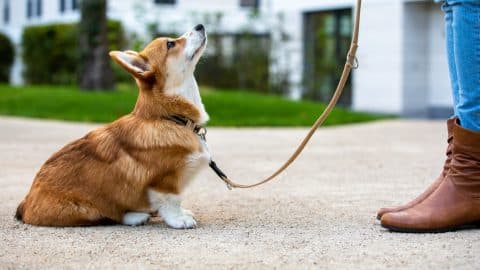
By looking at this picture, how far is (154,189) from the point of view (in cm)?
379

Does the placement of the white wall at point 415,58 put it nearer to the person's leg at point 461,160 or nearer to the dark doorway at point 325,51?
the dark doorway at point 325,51

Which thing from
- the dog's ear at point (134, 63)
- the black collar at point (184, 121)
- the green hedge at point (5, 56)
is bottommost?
the green hedge at point (5, 56)

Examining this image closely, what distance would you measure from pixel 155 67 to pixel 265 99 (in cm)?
1010

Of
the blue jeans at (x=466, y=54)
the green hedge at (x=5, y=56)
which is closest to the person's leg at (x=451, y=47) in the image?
the blue jeans at (x=466, y=54)

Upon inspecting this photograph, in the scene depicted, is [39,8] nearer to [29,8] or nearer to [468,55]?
[29,8]

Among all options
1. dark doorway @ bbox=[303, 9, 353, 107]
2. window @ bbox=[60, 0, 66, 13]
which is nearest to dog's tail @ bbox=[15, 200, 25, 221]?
dark doorway @ bbox=[303, 9, 353, 107]

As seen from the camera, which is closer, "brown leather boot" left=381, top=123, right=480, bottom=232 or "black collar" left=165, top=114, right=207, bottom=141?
"brown leather boot" left=381, top=123, right=480, bottom=232

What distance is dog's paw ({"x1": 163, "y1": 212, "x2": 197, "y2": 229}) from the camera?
380 centimetres

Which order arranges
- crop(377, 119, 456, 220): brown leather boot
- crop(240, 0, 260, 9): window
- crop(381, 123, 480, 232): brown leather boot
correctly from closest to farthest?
crop(381, 123, 480, 232): brown leather boot
crop(377, 119, 456, 220): brown leather boot
crop(240, 0, 260, 9): window

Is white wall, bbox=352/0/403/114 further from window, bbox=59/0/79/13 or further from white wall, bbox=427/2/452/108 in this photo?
window, bbox=59/0/79/13

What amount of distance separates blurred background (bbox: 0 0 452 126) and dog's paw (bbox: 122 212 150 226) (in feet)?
24.9

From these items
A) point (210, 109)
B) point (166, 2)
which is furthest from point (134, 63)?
point (166, 2)

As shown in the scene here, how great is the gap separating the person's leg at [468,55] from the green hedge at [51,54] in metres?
18.5

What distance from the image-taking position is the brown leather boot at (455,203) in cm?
353
